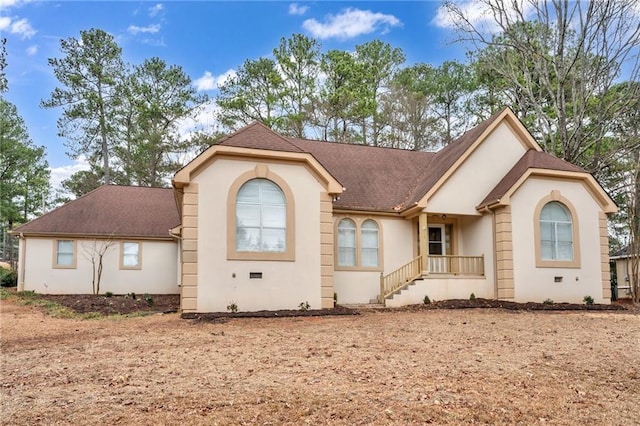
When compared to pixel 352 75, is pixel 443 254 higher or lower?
lower

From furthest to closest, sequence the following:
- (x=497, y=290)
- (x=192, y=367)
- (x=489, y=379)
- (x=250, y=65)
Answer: (x=250, y=65), (x=497, y=290), (x=192, y=367), (x=489, y=379)

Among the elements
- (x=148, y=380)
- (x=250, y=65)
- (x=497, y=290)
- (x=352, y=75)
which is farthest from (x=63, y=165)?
(x=148, y=380)

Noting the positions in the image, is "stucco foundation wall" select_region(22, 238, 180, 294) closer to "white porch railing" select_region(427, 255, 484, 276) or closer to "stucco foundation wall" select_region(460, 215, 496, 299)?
"white porch railing" select_region(427, 255, 484, 276)

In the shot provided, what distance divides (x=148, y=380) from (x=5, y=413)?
5.32 ft

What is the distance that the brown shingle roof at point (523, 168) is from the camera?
16.3 meters

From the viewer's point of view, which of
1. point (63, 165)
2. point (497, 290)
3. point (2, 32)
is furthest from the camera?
point (63, 165)

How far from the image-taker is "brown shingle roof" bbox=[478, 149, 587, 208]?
16.3 meters

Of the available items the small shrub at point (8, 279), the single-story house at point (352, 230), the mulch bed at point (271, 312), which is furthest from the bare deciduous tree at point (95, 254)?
the small shrub at point (8, 279)

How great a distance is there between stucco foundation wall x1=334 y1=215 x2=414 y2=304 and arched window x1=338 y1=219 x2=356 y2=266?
0.32 m

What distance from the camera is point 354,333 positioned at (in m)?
10.0

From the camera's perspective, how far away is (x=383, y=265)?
55.9ft

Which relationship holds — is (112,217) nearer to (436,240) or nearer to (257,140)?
(257,140)

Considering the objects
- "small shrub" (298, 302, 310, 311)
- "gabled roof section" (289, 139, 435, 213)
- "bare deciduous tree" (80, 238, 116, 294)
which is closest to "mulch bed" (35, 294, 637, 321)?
"small shrub" (298, 302, 310, 311)

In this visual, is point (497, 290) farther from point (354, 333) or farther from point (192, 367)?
point (192, 367)
